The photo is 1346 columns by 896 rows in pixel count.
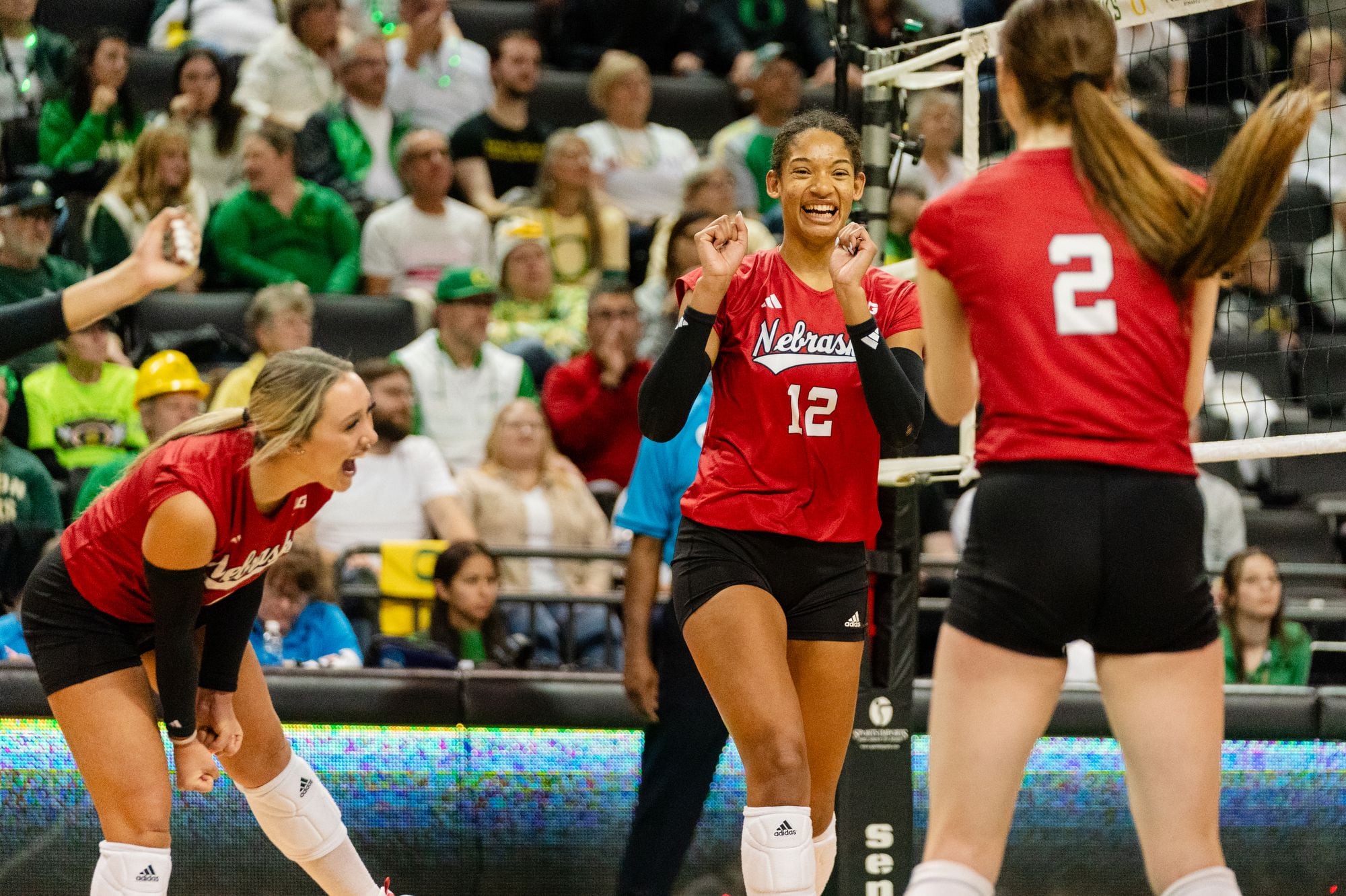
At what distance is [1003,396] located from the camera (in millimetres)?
2773

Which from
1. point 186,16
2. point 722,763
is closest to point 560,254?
point 186,16

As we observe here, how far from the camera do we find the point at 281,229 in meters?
8.70

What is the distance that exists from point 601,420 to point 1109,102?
5.07 metres

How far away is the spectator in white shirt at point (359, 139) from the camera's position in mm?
9453

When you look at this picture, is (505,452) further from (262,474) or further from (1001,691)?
(1001,691)

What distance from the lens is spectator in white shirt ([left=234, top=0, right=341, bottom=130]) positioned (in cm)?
968

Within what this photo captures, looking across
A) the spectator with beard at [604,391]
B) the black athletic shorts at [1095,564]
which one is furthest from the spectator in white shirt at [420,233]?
the black athletic shorts at [1095,564]

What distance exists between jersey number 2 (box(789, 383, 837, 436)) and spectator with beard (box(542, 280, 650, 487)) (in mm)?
3678

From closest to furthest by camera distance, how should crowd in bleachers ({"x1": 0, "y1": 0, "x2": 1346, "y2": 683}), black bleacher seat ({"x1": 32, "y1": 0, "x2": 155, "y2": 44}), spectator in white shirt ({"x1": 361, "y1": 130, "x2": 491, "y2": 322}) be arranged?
crowd in bleachers ({"x1": 0, "y1": 0, "x2": 1346, "y2": 683})
spectator in white shirt ({"x1": 361, "y1": 130, "x2": 491, "y2": 322})
black bleacher seat ({"x1": 32, "y1": 0, "x2": 155, "y2": 44})

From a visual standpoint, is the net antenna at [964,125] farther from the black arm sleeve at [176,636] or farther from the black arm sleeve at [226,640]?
the black arm sleeve at [176,636]

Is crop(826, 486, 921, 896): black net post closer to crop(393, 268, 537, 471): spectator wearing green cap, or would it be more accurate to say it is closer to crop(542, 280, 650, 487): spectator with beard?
crop(542, 280, 650, 487): spectator with beard

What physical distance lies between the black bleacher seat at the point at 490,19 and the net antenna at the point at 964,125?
6887 mm

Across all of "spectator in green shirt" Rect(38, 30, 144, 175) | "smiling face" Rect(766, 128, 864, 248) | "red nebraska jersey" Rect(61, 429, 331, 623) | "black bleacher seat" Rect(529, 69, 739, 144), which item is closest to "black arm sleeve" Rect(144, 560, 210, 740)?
"red nebraska jersey" Rect(61, 429, 331, 623)

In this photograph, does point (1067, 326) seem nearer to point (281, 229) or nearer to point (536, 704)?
point (536, 704)
